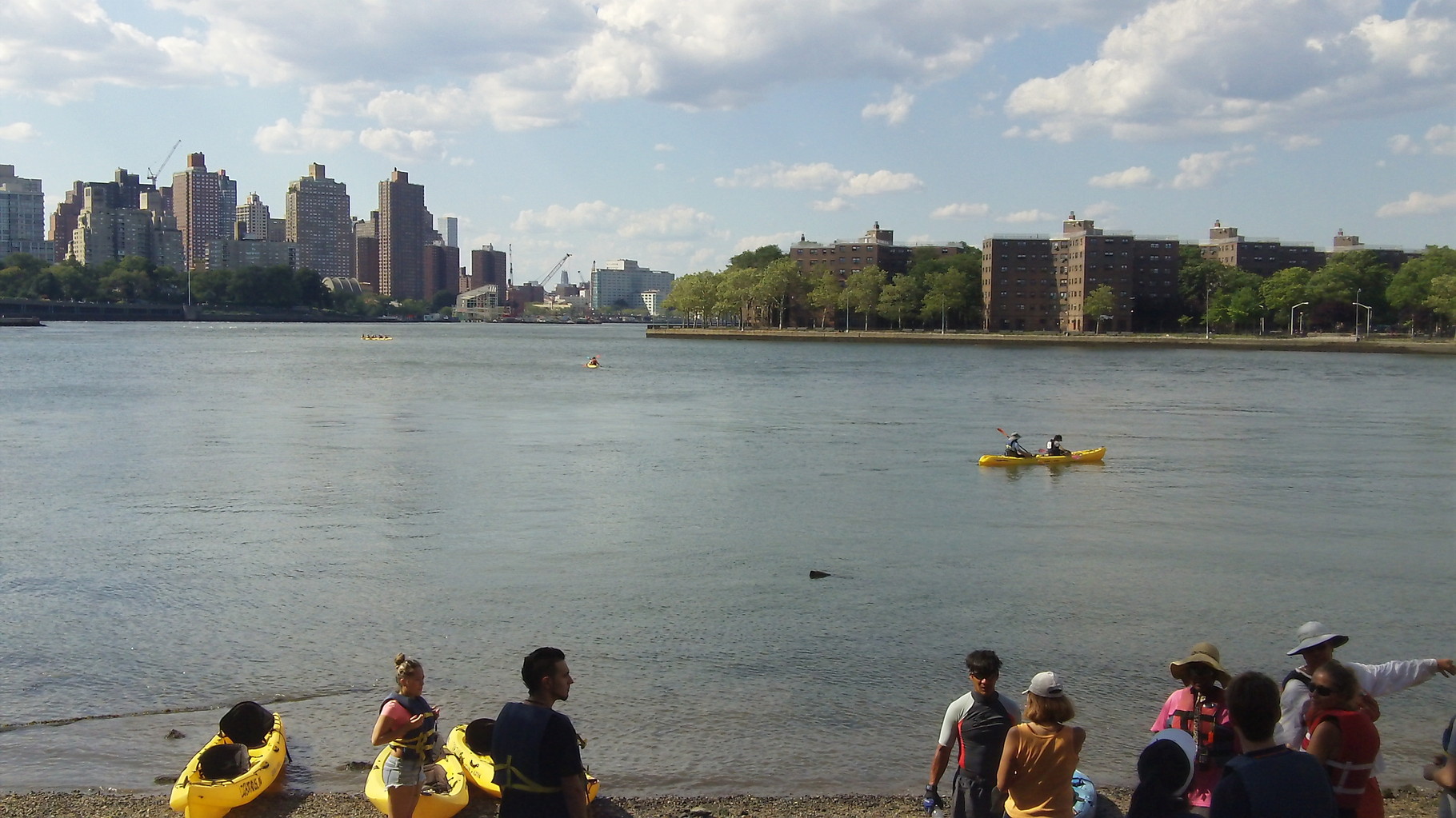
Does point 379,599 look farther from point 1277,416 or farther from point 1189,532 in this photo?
point 1277,416

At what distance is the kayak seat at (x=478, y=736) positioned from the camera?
10352 millimetres

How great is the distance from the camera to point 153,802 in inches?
405

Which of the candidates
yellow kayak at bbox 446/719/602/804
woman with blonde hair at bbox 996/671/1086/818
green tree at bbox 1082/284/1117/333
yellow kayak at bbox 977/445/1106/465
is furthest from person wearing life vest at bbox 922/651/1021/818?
green tree at bbox 1082/284/1117/333

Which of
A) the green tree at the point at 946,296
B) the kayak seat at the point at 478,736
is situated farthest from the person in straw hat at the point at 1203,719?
the green tree at the point at 946,296

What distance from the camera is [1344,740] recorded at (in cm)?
597

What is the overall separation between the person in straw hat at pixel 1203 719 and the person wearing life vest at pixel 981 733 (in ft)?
3.09

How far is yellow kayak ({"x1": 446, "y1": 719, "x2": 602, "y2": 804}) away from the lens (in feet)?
32.5

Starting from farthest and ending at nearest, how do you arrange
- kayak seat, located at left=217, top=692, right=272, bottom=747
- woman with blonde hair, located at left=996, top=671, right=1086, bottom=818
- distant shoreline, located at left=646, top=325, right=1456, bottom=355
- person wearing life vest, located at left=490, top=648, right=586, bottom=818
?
distant shoreline, located at left=646, top=325, right=1456, bottom=355 < kayak seat, located at left=217, top=692, right=272, bottom=747 < woman with blonde hair, located at left=996, top=671, right=1086, bottom=818 < person wearing life vest, located at left=490, top=648, right=586, bottom=818

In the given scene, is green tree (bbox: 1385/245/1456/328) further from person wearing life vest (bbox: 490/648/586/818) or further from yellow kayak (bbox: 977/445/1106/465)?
person wearing life vest (bbox: 490/648/586/818)

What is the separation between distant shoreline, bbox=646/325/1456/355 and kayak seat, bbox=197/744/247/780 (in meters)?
154

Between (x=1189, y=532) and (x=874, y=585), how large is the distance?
9183 mm

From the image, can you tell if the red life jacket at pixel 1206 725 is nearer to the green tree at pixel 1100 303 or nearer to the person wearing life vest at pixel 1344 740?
the person wearing life vest at pixel 1344 740

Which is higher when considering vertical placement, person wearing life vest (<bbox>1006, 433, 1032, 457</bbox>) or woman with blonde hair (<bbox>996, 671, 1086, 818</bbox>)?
woman with blonde hair (<bbox>996, 671, 1086, 818</bbox>)

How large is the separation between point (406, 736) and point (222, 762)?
9.37ft
